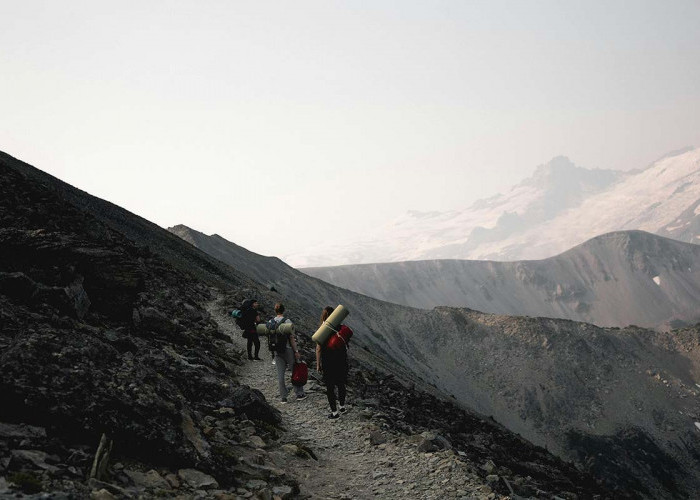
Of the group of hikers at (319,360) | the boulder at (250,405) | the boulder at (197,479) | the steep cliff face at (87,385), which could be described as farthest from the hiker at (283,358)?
the boulder at (197,479)

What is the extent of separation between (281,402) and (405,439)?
4106 mm

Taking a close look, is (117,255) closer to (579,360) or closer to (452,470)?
(452,470)

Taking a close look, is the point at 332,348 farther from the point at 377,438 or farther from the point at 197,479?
the point at 197,479

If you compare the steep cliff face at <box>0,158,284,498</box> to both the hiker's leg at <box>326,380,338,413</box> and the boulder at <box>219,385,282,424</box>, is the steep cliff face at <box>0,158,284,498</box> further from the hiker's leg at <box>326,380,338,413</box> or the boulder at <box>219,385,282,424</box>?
the hiker's leg at <box>326,380,338,413</box>

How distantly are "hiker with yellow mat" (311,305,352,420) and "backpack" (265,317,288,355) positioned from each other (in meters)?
1.60

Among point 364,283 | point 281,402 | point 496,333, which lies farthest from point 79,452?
point 364,283

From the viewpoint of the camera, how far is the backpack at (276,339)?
486 inches

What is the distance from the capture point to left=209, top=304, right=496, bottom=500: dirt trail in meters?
7.72

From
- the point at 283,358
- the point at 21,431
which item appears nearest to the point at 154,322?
the point at 283,358

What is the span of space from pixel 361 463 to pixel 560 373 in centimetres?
7048

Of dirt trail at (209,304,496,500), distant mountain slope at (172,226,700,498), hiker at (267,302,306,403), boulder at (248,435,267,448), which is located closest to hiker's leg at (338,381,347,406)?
dirt trail at (209,304,496,500)

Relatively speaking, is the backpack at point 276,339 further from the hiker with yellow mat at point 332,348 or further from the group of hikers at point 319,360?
the hiker with yellow mat at point 332,348

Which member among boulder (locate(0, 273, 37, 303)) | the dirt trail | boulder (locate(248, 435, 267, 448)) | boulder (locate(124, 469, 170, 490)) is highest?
boulder (locate(0, 273, 37, 303))

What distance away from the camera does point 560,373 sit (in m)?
70.2
